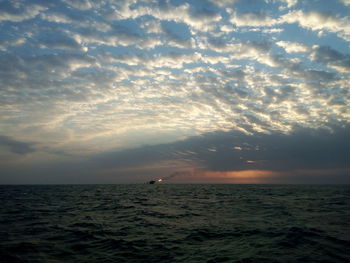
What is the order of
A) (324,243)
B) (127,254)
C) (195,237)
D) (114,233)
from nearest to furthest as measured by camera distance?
1. (127,254)
2. (324,243)
3. (195,237)
4. (114,233)

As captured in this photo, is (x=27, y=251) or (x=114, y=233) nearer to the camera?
(x=27, y=251)

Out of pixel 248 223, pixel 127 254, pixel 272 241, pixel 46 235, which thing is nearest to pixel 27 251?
pixel 46 235

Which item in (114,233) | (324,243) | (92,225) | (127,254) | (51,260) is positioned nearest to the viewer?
(51,260)

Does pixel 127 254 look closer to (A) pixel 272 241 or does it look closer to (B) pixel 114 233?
(B) pixel 114 233

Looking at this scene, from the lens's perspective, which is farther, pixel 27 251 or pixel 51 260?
pixel 27 251

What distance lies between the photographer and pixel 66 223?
1859 centimetres

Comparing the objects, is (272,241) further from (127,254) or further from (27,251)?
(27,251)

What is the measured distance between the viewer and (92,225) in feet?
58.1

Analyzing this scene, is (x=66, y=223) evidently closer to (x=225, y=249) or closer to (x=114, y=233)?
(x=114, y=233)

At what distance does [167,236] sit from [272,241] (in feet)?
19.8

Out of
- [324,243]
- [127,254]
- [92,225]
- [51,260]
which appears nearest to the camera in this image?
[51,260]

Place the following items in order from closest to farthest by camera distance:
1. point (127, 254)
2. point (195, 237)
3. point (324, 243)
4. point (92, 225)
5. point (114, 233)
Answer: point (127, 254)
point (324, 243)
point (195, 237)
point (114, 233)
point (92, 225)

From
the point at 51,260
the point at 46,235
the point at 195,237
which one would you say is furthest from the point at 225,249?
the point at 46,235

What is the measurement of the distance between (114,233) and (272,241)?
955 cm
